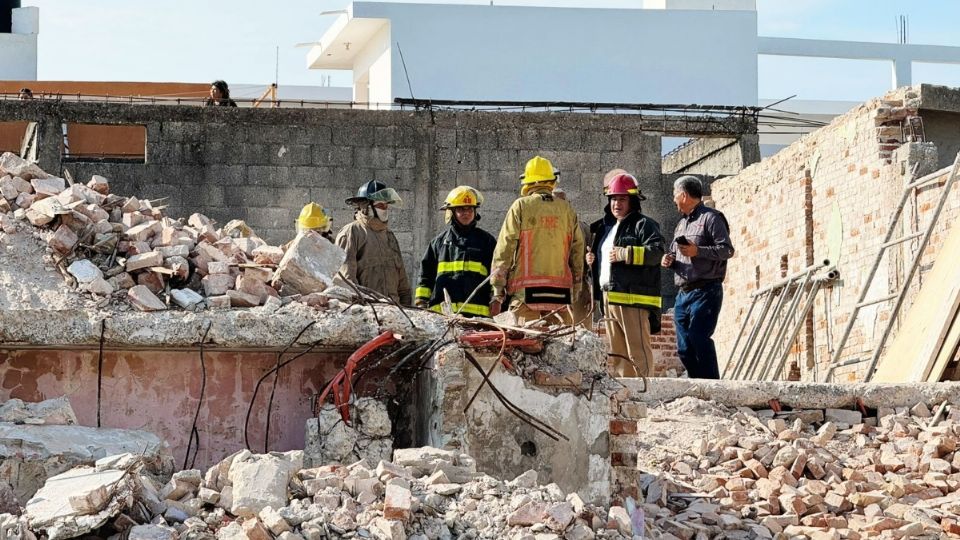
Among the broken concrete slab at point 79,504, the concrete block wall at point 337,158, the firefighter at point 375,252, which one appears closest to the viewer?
the broken concrete slab at point 79,504

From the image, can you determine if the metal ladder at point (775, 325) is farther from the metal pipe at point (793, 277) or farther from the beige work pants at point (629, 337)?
the beige work pants at point (629, 337)

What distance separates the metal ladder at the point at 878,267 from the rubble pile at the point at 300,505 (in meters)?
5.30

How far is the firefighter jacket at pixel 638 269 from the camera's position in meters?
9.88

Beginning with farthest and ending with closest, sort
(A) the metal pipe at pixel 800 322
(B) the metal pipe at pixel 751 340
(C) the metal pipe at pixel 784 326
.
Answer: (B) the metal pipe at pixel 751 340 → (C) the metal pipe at pixel 784 326 → (A) the metal pipe at pixel 800 322

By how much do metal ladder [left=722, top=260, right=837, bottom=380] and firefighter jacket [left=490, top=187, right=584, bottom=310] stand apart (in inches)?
149

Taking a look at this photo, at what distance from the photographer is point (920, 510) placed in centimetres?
834

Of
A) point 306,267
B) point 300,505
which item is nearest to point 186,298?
point 306,267

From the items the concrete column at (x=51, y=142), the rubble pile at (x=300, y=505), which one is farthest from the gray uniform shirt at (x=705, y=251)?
the concrete column at (x=51, y=142)

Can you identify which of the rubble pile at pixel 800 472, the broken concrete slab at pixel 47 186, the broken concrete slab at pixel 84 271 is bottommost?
the rubble pile at pixel 800 472

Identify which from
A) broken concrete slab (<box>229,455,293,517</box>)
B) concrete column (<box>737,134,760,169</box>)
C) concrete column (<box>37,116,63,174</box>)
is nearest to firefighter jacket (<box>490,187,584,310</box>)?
broken concrete slab (<box>229,455,293,517</box>)

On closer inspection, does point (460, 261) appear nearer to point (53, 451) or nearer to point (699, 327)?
point (699, 327)

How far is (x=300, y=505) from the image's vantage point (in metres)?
6.23

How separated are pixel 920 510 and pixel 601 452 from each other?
185cm

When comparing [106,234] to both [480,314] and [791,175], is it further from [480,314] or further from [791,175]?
[791,175]
